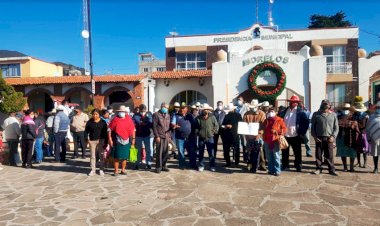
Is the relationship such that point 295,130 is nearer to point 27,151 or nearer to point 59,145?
point 59,145

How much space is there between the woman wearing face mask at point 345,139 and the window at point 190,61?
63.1 ft

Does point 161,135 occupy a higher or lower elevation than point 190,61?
lower

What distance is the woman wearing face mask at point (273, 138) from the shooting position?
24.5 ft

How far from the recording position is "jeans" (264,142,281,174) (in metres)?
7.50

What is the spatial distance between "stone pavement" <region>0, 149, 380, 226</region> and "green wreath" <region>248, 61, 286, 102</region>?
1186 cm

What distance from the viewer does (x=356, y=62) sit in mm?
23562

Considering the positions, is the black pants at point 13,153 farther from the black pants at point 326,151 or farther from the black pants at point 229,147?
the black pants at point 326,151

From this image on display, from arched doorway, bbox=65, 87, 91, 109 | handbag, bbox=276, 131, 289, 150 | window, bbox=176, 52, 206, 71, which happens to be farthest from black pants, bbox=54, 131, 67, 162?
window, bbox=176, 52, 206, 71

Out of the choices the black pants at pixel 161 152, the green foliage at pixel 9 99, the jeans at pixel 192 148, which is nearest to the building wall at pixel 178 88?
the green foliage at pixel 9 99

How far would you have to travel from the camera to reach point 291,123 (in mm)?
8094

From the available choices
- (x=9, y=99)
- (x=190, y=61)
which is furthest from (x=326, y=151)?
(x=9, y=99)

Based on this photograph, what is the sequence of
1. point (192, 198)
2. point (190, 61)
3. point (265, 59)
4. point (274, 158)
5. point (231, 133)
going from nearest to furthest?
point (192, 198), point (274, 158), point (231, 133), point (265, 59), point (190, 61)

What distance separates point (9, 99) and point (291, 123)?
68.4ft

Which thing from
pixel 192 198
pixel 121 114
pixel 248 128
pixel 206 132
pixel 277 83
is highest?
pixel 277 83
